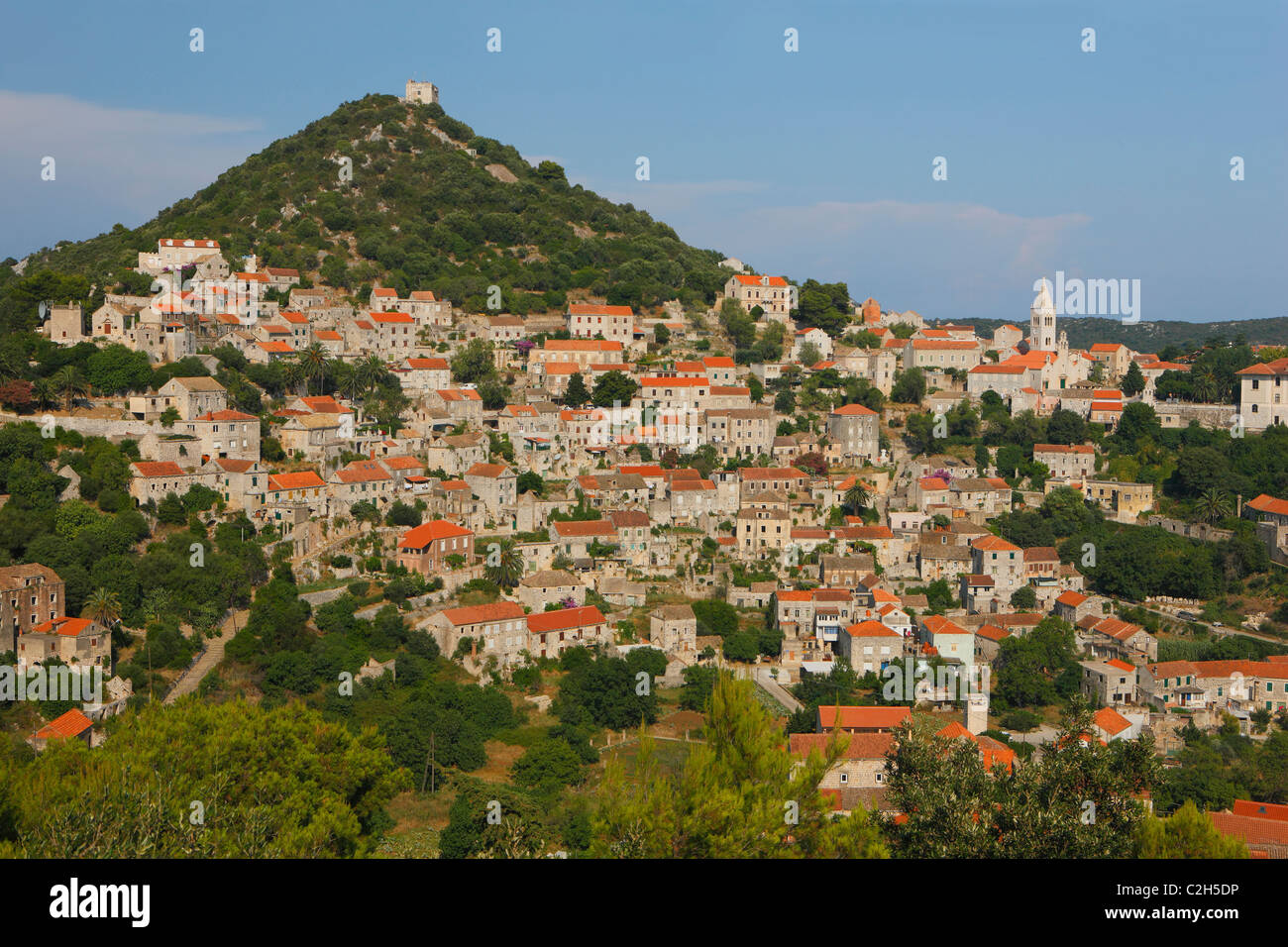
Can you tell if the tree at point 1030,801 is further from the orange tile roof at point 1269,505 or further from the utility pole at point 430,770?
the orange tile roof at point 1269,505

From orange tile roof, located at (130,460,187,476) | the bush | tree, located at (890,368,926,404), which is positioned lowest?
the bush

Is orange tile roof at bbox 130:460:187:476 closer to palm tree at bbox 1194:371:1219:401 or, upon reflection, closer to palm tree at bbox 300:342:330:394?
palm tree at bbox 300:342:330:394

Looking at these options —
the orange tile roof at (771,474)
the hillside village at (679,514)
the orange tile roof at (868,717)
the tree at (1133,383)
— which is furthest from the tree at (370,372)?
the tree at (1133,383)

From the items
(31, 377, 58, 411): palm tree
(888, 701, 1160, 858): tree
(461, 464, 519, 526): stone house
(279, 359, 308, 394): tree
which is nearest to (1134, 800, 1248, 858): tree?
(888, 701, 1160, 858): tree

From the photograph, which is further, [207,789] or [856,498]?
[856,498]

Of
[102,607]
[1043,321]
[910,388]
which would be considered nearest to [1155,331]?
[1043,321]

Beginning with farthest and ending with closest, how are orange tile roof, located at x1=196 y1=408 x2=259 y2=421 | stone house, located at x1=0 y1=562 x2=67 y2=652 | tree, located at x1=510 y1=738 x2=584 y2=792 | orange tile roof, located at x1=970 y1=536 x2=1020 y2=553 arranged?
1. orange tile roof, located at x1=970 y1=536 x2=1020 y2=553
2. orange tile roof, located at x1=196 y1=408 x2=259 y2=421
3. stone house, located at x1=0 y1=562 x2=67 y2=652
4. tree, located at x1=510 y1=738 x2=584 y2=792

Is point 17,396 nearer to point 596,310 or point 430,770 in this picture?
point 430,770
